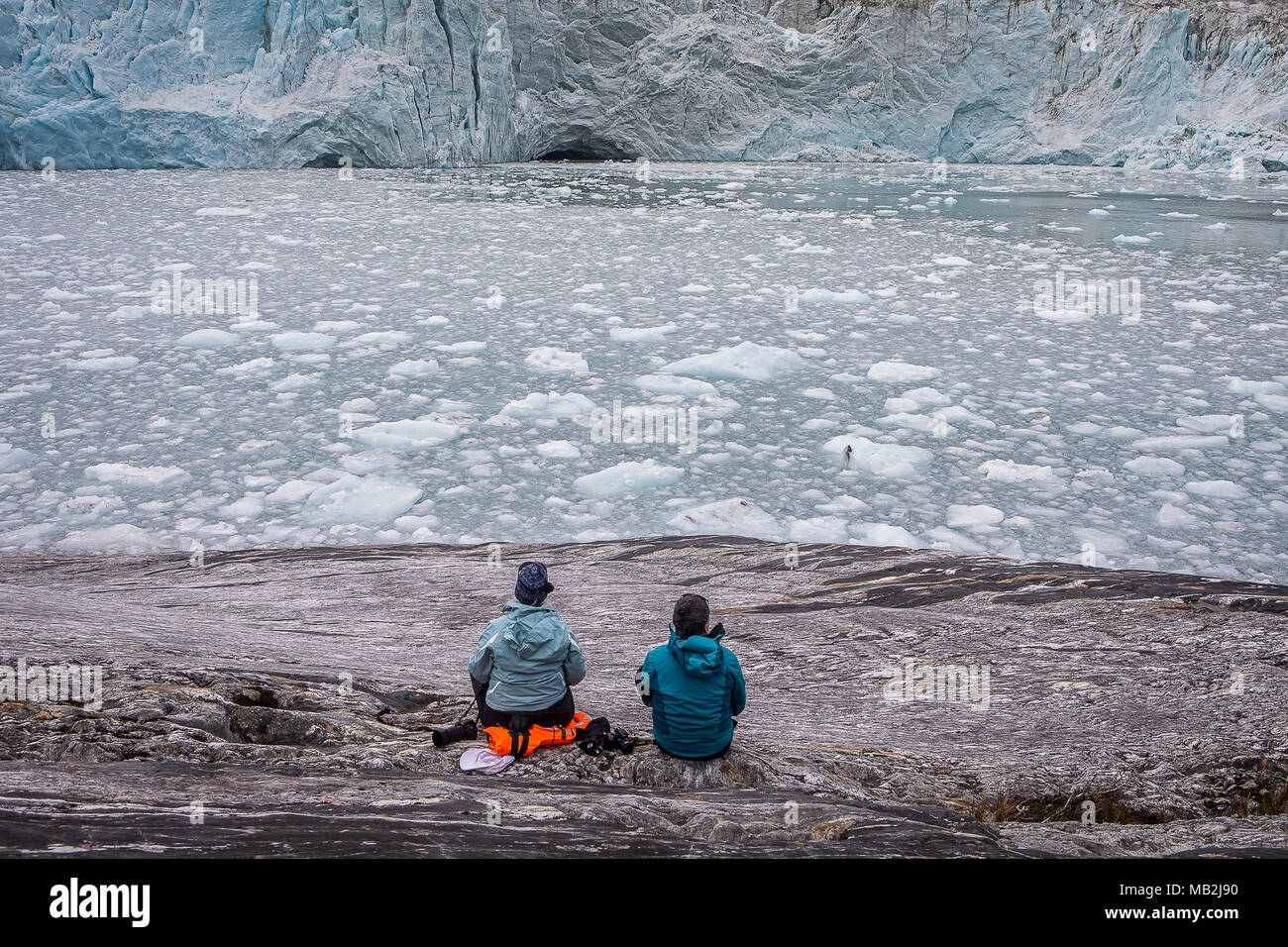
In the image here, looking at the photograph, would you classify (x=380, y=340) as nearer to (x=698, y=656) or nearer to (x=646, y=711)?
Answer: (x=646, y=711)

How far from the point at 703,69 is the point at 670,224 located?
15381 millimetres

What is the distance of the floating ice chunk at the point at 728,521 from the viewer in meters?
3.75

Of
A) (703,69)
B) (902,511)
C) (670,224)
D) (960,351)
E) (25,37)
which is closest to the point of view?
(902,511)

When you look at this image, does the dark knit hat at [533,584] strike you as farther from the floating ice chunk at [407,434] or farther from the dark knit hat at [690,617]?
the floating ice chunk at [407,434]

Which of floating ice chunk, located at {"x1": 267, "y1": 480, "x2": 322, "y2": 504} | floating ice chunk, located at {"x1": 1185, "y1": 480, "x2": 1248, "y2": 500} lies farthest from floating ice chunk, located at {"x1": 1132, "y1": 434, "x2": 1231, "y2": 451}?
floating ice chunk, located at {"x1": 267, "y1": 480, "x2": 322, "y2": 504}

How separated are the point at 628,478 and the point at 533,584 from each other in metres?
2.22

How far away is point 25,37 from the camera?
16.4 m

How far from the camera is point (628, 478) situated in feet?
13.9

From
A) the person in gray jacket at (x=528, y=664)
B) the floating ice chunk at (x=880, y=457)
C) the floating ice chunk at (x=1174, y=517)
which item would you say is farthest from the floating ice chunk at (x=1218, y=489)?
the person in gray jacket at (x=528, y=664)

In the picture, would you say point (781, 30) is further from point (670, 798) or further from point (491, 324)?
point (670, 798)

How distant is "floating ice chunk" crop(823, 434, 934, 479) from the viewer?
4.30 metres

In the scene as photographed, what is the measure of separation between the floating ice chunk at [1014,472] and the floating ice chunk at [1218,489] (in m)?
0.59

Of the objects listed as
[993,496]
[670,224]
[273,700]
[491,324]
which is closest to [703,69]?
[670,224]

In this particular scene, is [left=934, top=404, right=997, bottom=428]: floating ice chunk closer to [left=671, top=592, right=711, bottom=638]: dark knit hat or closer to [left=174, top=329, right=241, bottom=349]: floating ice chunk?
[left=671, top=592, right=711, bottom=638]: dark knit hat
